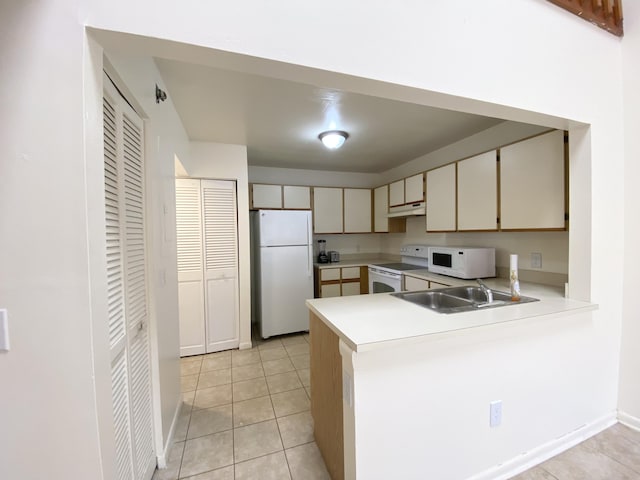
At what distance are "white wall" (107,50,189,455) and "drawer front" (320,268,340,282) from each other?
207 centimetres

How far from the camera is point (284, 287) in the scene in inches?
135

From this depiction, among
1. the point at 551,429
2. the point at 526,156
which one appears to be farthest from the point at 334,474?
the point at 526,156

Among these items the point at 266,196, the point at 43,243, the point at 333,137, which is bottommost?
the point at 43,243

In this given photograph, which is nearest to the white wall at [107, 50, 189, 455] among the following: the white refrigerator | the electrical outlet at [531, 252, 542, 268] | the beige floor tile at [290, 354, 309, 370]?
the beige floor tile at [290, 354, 309, 370]

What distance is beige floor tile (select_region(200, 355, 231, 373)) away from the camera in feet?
8.89

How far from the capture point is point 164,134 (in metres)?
1.75

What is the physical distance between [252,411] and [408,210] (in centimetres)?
281

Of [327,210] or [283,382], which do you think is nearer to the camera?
[283,382]

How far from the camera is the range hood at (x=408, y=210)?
127 inches

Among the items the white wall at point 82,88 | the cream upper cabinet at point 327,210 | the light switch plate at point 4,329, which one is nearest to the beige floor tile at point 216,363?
the cream upper cabinet at point 327,210

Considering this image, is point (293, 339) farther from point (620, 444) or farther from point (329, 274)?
point (620, 444)

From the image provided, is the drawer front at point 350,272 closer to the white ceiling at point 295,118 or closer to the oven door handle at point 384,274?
the oven door handle at point 384,274

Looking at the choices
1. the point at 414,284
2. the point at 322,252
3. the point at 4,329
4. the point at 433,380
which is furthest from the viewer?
the point at 322,252

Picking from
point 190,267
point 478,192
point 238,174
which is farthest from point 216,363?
point 478,192
